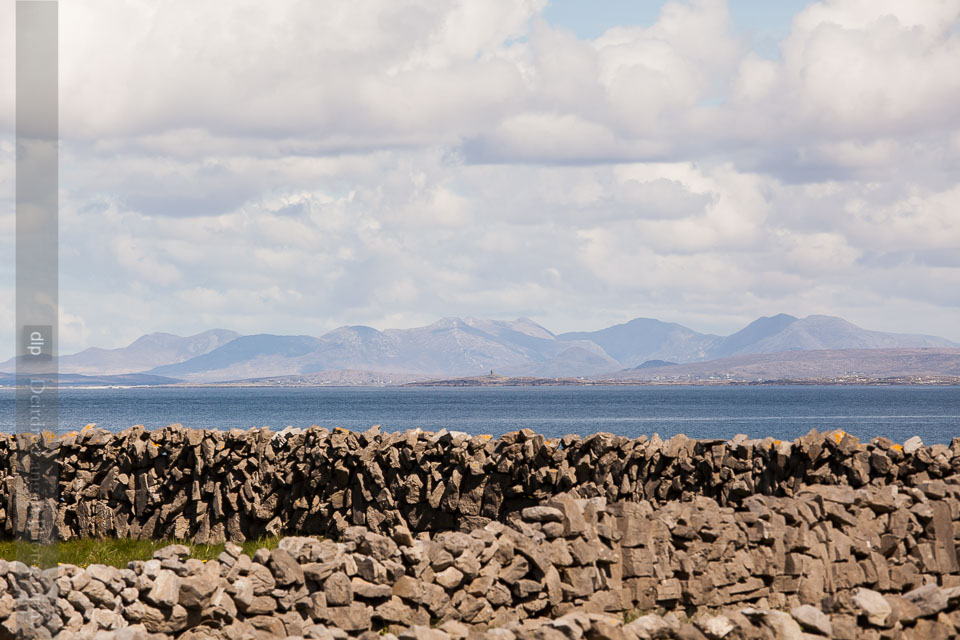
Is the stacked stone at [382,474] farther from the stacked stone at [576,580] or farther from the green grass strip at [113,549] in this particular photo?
the stacked stone at [576,580]

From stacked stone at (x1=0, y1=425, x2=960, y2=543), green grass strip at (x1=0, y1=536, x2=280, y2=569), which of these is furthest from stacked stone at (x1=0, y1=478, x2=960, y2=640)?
green grass strip at (x1=0, y1=536, x2=280, y2=569)

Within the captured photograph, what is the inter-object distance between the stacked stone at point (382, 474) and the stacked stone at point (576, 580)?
2.92 meters

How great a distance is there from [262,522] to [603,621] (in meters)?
9.89

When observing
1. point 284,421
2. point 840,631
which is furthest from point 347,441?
point 284,421

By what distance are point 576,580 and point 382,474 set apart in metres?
6.34

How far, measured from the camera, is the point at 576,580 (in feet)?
33.9

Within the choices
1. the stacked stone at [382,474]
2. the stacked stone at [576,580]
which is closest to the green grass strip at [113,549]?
the stacked stone at [382,474]

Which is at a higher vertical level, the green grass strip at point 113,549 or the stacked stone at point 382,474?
the stacked stone at point 382,474

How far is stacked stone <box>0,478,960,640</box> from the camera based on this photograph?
847cm

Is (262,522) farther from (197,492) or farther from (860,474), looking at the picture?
(860,474)

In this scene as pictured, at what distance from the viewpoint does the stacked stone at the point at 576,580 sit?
8469 mm

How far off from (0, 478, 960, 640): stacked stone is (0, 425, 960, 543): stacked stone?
115 inches

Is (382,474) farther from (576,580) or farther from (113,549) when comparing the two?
(576,580)

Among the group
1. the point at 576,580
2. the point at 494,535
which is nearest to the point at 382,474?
the point at 494,535
